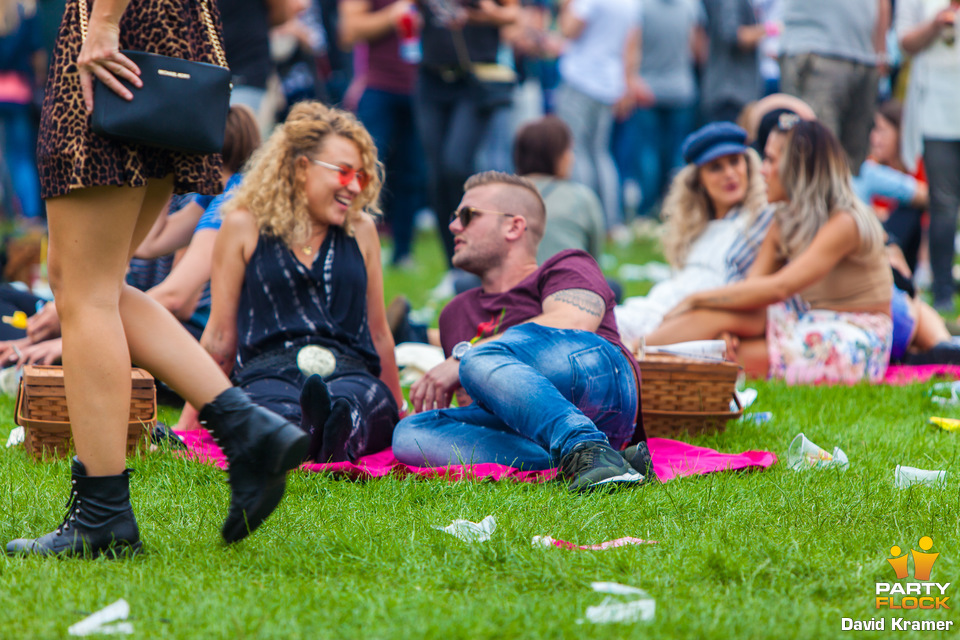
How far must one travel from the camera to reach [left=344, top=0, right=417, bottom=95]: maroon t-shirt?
8.38 m

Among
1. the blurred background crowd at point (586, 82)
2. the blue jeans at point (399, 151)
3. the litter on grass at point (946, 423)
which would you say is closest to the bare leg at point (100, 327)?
the litter on grass at point (946, 423)

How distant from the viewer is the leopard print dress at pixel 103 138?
2396 mm

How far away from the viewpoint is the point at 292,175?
4160mm

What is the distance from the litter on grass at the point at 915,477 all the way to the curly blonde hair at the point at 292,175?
2185mm

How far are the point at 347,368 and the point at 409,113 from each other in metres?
5.11

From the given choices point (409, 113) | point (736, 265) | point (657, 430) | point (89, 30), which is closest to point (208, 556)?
point (89, 30)

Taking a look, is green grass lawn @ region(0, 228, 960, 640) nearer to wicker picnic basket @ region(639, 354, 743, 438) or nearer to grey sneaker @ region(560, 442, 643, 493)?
grey sneaker @ region(560, 442, 643, 493)

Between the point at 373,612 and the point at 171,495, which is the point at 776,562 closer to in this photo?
the point at 373,612

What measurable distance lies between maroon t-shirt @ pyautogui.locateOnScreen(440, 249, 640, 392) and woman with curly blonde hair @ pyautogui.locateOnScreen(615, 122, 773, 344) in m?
1.74

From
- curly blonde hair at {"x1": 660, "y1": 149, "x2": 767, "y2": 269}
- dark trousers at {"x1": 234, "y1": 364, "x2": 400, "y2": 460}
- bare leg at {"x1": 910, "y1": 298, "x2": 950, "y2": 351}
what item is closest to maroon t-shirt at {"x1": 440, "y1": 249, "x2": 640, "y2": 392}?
dark trousers at {"x1": 234, "y1": 364, "x2": 400, "y2": 460}

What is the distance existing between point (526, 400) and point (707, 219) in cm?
307

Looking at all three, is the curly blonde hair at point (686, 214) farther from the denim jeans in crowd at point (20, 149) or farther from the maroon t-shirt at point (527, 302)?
the denim jeans in crowd at point (20, 149)

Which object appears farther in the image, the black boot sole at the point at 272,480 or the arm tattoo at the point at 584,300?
the arm tattoo at the point at 584,300

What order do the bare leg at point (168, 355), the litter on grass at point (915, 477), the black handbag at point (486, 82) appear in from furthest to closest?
the black handbag at point (486, 82), the litter on grass at point (915, 477), the bare leg at point (168, 355)
